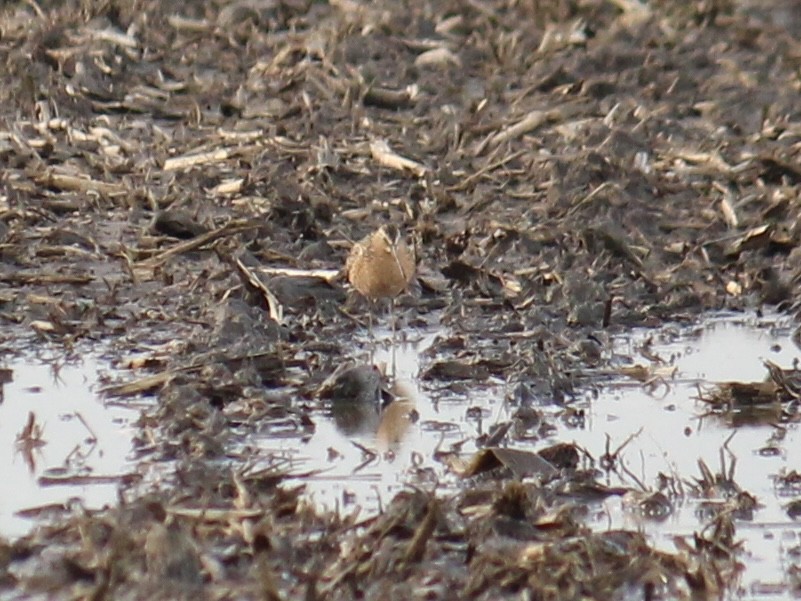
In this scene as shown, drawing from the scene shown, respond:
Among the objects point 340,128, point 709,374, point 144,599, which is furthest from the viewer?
point 340,128

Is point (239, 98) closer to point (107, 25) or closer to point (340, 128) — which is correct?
point (340, 128)

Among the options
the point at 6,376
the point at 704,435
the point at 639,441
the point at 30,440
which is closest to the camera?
the point at 30,440

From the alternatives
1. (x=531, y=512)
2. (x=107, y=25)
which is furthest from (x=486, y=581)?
(x=107, y=25)

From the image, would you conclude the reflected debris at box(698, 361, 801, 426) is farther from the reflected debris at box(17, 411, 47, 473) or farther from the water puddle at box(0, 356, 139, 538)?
the reflected debris at box(17, 411, 47, 473)

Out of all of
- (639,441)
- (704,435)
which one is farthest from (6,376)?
(704,435)

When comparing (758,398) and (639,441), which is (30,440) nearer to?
(639,441)

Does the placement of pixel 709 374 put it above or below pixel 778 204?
below

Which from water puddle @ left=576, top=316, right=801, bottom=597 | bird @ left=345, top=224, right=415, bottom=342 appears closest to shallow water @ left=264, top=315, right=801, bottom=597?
water puddle @ left=576, top=316, right=801, bottom=597
